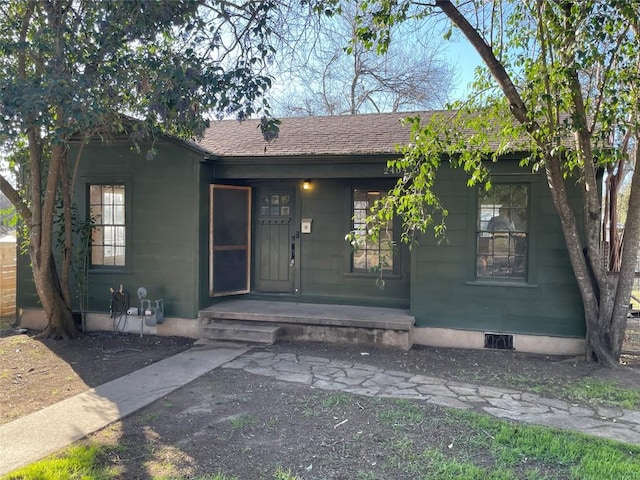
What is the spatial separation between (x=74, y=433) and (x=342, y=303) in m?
4.88

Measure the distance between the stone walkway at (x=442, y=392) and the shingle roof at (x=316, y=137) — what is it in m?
3.19

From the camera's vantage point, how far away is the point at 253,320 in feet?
23.9

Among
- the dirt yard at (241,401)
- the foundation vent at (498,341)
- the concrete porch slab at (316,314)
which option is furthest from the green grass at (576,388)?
the concrete porch slab at (316,314)

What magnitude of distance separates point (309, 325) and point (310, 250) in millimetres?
1592

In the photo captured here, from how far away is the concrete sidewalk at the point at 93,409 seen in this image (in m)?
3.62

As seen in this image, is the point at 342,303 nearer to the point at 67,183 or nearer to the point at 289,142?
the point at 289,142

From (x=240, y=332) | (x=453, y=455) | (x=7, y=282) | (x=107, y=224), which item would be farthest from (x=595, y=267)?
(x=7, y=282)

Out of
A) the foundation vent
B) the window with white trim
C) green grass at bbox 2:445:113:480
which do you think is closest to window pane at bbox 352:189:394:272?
the foundation vent

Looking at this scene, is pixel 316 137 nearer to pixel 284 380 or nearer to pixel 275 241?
pixel 275 241

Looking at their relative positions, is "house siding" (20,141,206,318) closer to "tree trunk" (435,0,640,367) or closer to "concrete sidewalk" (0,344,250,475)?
"concrete sidewalk" (0,344,250,475)

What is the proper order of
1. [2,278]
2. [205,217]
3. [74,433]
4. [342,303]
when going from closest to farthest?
[74,433] → [205,217] → [342,303] → [2,278]

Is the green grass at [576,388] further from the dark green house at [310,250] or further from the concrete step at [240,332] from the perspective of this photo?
the concrete step at [240,332]


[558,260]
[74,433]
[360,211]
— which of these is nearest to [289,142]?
[360,211]

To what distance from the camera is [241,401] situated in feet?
15.3
